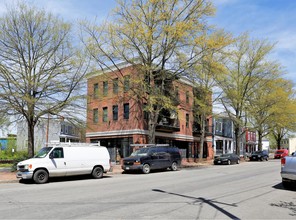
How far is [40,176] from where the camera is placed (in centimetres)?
1598

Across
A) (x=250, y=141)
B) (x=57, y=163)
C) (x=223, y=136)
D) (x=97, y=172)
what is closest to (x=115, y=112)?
(x=97, y=172)

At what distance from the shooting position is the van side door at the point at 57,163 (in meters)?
16.5

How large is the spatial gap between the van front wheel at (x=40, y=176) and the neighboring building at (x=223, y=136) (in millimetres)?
37895

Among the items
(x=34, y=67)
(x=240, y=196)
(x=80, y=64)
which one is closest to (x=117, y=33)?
(x=80, y=64)

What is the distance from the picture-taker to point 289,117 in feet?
150

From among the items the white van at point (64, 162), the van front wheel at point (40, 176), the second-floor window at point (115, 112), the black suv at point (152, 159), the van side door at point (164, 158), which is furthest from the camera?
the second-floor window at point (115, 112)

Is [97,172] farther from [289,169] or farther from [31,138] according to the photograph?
[289,169]

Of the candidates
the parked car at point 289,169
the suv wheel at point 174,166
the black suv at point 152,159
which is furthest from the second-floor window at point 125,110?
the parked car at point 289,169

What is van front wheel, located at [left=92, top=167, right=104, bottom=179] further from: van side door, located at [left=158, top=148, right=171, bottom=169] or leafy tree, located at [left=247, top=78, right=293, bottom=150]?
leafy tree, located at [left=247, top=78, right=293, bottom=150]

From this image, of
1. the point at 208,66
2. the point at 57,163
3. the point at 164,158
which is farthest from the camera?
the point at 208,66

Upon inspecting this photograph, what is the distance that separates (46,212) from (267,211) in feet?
19.2

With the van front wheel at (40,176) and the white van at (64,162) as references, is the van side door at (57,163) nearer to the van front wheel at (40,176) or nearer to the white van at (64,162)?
the white van at (64,162)

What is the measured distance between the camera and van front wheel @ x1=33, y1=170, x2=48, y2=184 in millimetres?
15768

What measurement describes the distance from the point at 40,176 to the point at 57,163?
44.1 inches
